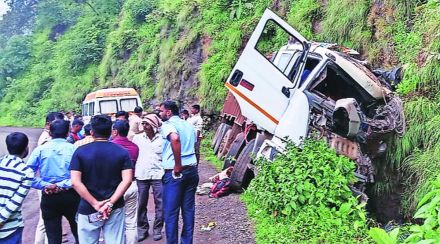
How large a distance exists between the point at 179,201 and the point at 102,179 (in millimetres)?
1384

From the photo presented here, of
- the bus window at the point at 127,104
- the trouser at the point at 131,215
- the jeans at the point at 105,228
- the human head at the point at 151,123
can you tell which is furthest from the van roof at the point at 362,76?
the bus window at the point at 127,104

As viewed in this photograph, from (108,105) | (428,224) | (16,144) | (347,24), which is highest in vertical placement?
(347,24)

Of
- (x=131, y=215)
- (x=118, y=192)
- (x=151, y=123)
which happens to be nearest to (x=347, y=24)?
(x=151, y=123)

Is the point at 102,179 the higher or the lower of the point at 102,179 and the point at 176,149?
the lower

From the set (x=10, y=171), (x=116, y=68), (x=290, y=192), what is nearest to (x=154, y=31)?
(x=116, y=68)

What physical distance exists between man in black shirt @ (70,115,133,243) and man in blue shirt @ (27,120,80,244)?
0.78m

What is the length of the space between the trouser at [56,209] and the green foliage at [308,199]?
2.28 meters

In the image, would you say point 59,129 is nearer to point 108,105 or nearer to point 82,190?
point 82,190

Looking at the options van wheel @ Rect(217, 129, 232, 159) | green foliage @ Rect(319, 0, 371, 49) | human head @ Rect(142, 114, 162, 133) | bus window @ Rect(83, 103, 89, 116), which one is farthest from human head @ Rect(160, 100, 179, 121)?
bus window @ Rect(83, 103, 89, 116)

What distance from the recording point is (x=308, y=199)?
235 inches

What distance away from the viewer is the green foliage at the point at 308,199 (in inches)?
211

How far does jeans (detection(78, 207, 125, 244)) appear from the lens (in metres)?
4.22

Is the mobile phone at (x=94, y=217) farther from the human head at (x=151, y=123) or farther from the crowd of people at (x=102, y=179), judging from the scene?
→ the human head at (x=151, y=123)

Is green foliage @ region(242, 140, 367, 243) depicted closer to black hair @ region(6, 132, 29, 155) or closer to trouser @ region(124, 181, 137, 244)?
trouser @ region(124, 181, 137, 244)
